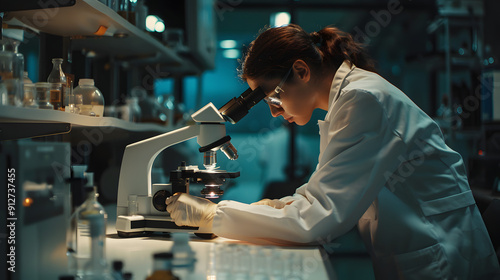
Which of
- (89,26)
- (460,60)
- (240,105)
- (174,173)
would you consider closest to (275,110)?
(240,105)

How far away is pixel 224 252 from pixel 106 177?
140cm

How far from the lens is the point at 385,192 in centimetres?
127

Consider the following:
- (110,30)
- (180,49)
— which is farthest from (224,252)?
(180,49)

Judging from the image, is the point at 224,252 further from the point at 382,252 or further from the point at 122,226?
the point at 382,252

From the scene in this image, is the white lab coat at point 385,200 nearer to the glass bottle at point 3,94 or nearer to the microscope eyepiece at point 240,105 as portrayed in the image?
the microscope eyepiece at point 240,105

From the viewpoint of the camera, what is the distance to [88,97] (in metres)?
1.47

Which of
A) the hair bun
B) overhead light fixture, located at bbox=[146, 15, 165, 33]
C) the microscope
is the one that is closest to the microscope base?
the microscope

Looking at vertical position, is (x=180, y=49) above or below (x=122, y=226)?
above

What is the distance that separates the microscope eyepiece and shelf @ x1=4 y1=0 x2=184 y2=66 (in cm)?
46

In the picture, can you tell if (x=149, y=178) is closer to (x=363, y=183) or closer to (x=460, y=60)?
(x=363, y=183)

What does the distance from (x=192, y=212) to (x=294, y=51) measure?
0.59m

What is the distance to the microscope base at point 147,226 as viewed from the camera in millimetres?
1325

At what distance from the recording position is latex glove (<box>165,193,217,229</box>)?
1270mm

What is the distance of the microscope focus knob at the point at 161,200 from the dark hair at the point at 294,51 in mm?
466
